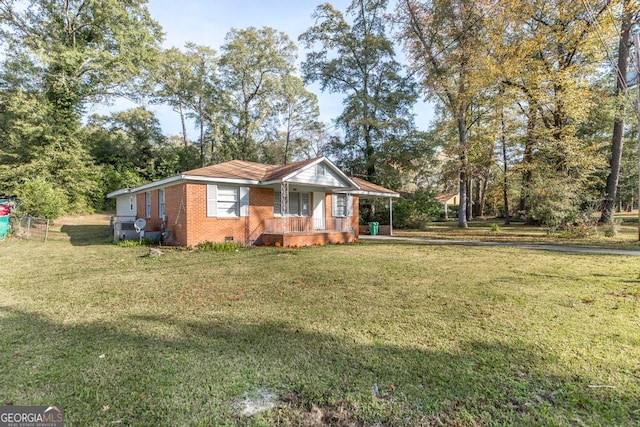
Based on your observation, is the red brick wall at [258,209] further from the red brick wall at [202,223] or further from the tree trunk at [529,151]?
the tree trunk at [529,151]

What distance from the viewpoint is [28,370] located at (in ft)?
9.25

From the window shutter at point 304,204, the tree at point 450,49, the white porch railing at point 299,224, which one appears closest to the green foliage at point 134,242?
the white porch railing at point 299,224

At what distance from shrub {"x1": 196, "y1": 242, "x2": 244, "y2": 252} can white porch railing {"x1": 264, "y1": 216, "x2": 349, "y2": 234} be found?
1.85 m

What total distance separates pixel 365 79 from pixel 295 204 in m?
16.9

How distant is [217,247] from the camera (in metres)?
10.7

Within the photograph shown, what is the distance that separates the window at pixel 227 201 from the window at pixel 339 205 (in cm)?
536

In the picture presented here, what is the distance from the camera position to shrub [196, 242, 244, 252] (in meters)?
10.7

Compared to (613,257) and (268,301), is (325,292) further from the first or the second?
(613,257)

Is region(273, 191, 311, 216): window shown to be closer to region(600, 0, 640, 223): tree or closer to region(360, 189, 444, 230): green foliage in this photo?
region(360, 189, 444, 230): green foliage

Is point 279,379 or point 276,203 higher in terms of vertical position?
point 276,203

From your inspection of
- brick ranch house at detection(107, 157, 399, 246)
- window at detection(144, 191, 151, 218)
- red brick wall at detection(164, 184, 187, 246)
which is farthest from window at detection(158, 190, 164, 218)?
window at detection(144, 191, 151, 218)

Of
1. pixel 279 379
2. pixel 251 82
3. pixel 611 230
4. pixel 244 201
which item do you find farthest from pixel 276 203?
pixel 251 82

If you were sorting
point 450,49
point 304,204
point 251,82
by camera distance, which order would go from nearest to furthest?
1. point 304,204
2. point 450,49
3. point 251,82

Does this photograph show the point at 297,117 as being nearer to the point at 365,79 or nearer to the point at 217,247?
the point at 365,79
